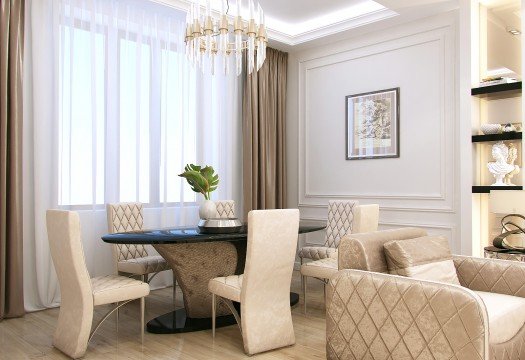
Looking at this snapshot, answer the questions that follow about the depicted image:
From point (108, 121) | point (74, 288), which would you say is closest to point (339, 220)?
point (108, 121)

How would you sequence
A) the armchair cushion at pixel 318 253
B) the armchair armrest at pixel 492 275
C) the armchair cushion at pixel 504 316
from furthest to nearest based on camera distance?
the armchair cushion at pixel 318 253 < the armchair armrest at pixel 492 275 < the armchair cushion at pixel 504 316

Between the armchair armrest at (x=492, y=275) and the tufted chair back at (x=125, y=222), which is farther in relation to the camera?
the tufted chair back at (x=125, y=222)

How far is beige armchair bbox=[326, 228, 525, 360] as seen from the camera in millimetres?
1982

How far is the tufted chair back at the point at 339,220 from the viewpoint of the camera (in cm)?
471

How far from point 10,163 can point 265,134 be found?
2939mm

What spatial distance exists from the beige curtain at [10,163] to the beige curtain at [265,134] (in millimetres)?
2525

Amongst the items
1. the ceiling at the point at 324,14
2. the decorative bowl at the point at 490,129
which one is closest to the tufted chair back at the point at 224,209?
the ceiling at the point at 324,14

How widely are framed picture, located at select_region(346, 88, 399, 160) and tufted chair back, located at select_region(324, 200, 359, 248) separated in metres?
0.76

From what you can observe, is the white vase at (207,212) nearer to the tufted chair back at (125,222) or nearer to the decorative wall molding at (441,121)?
the tufted chair back at (125,222)

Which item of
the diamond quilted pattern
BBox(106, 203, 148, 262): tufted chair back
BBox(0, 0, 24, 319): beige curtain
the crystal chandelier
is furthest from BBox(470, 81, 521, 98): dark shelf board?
BBox(0, 0, 24, 319): beige curtain

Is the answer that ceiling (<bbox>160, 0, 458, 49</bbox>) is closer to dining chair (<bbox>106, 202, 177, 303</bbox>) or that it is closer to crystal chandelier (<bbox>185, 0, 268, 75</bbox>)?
crystal chandelier (<bbox>185, 0, 268, 75</bbox>)

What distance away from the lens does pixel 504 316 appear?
230cm

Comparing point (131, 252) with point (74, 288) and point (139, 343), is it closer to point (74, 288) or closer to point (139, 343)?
point (139, 343)

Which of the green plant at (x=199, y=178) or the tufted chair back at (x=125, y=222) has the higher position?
the green plant at (x=199, y=178)
